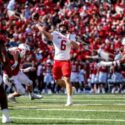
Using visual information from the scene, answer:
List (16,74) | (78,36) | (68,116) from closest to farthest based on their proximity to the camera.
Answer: (68,116) < (16,74) < (78,36)

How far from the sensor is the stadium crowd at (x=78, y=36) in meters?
25.1

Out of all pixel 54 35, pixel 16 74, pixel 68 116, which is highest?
pixel 54 35

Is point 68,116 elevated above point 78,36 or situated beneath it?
situated beneath

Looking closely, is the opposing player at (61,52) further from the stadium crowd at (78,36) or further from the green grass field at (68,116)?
the stadium crowd at (78,36)

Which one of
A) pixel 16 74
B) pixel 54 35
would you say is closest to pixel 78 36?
pixel 16 74

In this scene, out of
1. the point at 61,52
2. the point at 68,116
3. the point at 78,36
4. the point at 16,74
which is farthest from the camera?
the point at 78,36

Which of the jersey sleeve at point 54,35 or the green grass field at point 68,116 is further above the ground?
the jersey sleeve at point 54,35

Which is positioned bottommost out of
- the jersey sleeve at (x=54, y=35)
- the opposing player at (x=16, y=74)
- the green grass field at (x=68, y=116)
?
the green grass field at (x=68, y=116)

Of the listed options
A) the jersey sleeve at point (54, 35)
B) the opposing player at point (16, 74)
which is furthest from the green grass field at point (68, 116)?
the opposing player at point (16, 74)

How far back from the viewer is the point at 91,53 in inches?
1023

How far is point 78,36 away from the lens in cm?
2770

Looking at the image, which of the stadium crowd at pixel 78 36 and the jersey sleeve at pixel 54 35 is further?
the stadium crowd at pixel 78 36

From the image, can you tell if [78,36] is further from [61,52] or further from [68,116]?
[68,116]

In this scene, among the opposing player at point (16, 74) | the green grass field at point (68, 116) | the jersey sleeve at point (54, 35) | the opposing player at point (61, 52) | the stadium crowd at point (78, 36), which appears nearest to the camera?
the green grass field at point (68, 116)
